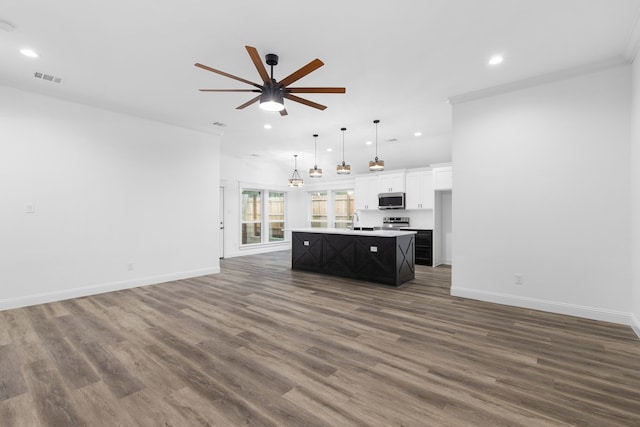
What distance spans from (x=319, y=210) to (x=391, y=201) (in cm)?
346

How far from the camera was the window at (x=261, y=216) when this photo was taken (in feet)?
31.3

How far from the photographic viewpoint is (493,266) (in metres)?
4.18

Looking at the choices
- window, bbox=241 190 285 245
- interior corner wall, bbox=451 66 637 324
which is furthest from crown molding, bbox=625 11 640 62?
window, bbox=241 190 285 245

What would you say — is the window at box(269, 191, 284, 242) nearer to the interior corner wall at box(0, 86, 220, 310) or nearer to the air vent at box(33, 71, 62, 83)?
the interior corner wall at box(0, 86, 220, 310)

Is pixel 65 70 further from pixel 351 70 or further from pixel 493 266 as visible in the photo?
pixel 493 266

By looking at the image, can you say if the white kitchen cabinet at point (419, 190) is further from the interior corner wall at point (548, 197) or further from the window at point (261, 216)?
the window at point (261, 216)

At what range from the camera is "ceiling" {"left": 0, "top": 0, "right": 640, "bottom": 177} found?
2566 millimetres

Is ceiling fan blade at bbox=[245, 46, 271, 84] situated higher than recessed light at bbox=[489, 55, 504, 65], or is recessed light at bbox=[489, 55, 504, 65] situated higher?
recessed light at bbox=[489, 55, 504, 65]

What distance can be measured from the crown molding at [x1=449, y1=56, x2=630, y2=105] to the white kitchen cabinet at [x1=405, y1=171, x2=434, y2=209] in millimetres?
3255

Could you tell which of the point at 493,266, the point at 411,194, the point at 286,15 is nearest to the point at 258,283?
the point at 493,266

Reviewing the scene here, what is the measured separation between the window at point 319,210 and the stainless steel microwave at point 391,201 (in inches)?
105

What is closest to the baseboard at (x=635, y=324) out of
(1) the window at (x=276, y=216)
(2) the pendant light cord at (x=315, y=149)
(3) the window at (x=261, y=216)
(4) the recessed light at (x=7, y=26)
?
(2) the pendant light cord at (x=315, y=149)

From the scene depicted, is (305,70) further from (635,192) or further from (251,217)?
(251,217)

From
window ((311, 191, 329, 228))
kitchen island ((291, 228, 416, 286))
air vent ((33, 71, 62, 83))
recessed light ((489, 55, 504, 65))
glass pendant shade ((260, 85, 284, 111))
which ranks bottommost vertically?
kitchen island ((291, 228, 416, 286))
